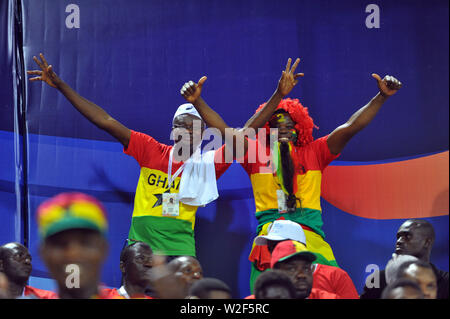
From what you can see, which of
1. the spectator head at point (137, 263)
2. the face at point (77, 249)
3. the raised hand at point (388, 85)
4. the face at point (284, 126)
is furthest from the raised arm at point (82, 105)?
the face at point (77, 249)

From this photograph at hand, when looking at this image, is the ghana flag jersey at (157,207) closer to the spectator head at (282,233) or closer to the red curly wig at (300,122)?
the red curly wig at (300,122)

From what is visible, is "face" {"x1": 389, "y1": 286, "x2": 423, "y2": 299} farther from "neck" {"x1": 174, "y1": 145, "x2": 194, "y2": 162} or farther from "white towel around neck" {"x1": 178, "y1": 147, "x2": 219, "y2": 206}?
"neck" {"x1": 174, "y1": 145, "x2": 194, "y2": 162}

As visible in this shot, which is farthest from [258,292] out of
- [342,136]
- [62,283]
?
[342,136]

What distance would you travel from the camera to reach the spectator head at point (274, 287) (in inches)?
123

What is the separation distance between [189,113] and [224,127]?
0.57m

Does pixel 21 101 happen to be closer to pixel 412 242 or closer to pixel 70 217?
pixel 412 242

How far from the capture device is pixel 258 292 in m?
3.17

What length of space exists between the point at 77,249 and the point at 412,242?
10.0ft

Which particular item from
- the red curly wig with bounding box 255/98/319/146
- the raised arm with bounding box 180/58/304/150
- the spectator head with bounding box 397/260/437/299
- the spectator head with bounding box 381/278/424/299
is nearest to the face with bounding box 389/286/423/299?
the spectator head with bounding box 381/278/424/299

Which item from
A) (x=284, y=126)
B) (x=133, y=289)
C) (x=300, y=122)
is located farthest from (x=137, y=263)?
(x=300, y=122)

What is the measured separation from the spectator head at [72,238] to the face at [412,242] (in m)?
2.95

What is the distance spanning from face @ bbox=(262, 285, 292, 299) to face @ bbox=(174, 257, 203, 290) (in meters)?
0.76

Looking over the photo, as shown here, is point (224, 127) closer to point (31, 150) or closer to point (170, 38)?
point (170, 38)

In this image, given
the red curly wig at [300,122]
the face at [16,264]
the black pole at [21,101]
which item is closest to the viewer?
the face at [16,264]
